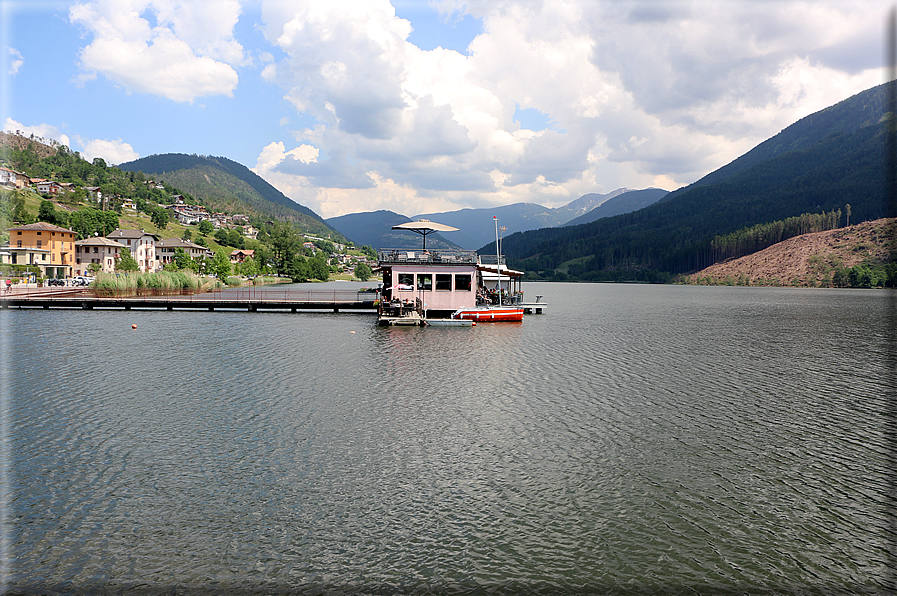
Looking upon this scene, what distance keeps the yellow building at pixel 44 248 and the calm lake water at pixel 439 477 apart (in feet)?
286

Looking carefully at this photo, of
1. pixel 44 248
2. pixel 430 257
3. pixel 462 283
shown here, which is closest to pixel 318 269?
pixel 44 248

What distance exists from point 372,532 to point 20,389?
20696mm

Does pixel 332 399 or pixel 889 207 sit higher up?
pixel 889 207

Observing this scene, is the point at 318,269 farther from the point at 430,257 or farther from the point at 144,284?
the point at 430,257

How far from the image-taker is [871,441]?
17.1 meters

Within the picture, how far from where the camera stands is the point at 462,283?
49344 millimetres

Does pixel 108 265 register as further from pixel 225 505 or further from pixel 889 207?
pixel 889 207

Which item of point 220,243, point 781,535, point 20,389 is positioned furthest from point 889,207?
point 220,243

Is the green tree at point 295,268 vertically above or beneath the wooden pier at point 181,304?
above

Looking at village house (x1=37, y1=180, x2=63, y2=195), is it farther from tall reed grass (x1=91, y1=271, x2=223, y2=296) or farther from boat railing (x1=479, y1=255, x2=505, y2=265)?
boat railing (x1=479, y1=255, x2=505, y2=265)

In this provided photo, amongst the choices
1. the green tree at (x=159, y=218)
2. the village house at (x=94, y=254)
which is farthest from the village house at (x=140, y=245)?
the green tree at (x=159, y=218)

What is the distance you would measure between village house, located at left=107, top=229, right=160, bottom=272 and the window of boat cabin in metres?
103

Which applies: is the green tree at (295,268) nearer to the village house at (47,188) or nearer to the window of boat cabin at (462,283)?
the village house at (47,188)

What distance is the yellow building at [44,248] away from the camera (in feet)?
315
